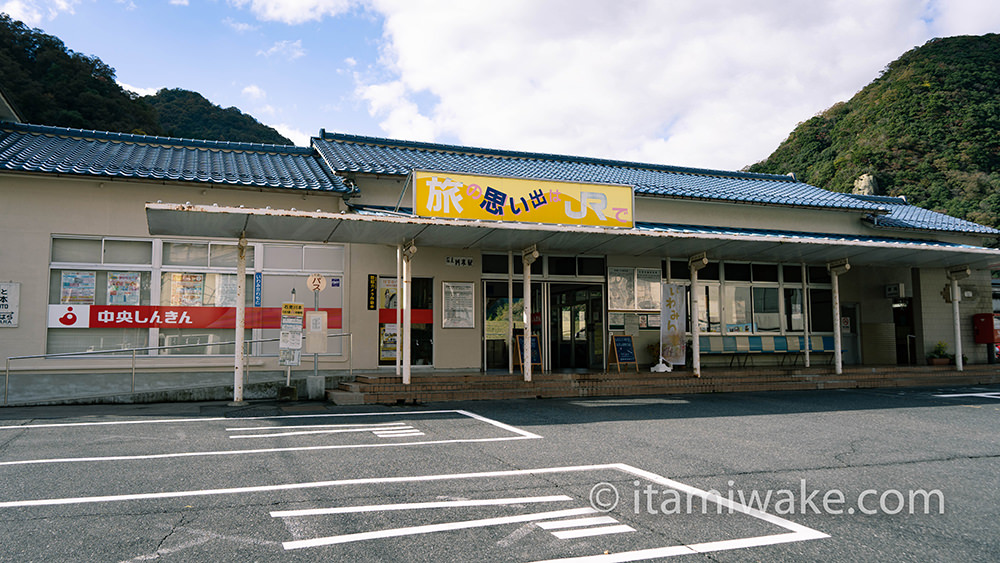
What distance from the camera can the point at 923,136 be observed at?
42156mm

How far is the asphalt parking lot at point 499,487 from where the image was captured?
11.9 ft

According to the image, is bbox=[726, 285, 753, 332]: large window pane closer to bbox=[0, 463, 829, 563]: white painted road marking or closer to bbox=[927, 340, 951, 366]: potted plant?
bbox=[927, 340, 951, 366]: potted plant

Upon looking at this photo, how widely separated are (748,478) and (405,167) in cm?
1020

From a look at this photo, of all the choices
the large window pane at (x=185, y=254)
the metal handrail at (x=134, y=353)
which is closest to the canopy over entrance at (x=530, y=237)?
the large window pane at (x=185, y=254)

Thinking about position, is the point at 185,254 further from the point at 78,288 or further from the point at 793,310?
the point at 793,310

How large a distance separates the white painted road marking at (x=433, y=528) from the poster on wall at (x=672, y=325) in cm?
902

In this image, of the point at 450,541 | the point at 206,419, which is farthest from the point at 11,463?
the point at 450,541

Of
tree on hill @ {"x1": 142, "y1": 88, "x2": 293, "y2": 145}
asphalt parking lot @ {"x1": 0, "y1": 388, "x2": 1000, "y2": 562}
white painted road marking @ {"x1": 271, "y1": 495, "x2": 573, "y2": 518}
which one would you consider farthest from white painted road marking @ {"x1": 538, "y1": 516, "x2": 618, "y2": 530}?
tree on hill @ {"x1": 142, "y1": 88, "x2": 293, "y2": 145}

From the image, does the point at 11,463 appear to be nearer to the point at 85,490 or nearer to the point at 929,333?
the point at 85,490

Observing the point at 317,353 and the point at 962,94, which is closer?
the point at 317,353

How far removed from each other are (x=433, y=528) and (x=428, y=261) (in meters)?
9.61

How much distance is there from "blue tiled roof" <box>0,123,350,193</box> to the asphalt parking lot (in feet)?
16.2

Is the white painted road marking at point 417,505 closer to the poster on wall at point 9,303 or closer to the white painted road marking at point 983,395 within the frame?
the poster on wall at point 9,303

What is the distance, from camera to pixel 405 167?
1359cm
